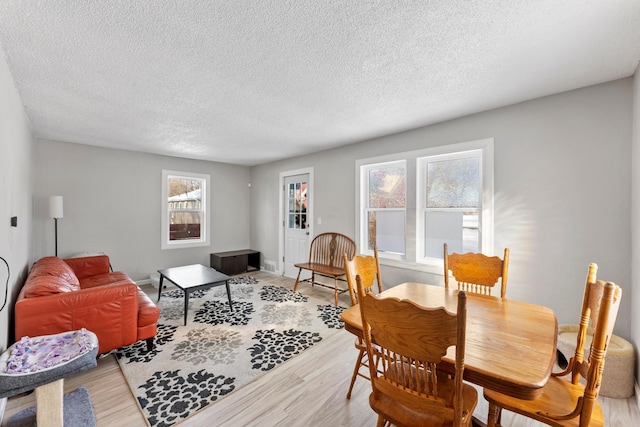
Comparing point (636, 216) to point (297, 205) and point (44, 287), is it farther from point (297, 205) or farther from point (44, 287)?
point (44, 287)

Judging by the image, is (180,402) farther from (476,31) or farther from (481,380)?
(476,31)

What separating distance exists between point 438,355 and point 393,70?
1.92 meters

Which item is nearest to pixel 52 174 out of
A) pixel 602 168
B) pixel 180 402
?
pixel 180 402

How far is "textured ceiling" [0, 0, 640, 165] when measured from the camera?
4.74 ft

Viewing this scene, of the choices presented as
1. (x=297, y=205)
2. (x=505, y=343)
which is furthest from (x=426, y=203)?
(x=297, y=205)

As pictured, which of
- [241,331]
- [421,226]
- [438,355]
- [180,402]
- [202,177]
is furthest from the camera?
[202,177]

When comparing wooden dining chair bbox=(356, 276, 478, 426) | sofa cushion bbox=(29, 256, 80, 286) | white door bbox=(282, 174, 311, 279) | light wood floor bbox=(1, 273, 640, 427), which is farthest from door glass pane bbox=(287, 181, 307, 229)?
wooden dining chair bbox=(356, 276, 478, 426)

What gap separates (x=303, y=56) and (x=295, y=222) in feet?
12.0

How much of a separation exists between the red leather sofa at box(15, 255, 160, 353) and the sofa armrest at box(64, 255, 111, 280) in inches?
38.5

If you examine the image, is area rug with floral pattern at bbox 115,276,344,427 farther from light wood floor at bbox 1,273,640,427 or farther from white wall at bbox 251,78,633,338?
white wall at bbox 251,78,633,338

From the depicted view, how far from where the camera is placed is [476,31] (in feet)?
5.23

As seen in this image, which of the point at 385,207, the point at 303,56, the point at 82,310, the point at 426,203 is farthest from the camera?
the point at 385,207

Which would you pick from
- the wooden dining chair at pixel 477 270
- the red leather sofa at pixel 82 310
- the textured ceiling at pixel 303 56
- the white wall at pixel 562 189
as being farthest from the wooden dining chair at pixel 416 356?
the red leather sofa at pixel 82 310

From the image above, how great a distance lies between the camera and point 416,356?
1045mm
